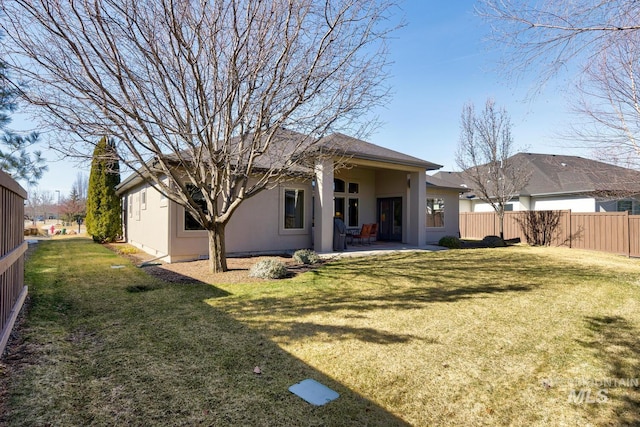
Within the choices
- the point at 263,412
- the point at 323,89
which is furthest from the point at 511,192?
the point at 263,412

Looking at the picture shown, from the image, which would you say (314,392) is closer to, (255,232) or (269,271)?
(269,271)

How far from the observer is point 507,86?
4863 millimetres

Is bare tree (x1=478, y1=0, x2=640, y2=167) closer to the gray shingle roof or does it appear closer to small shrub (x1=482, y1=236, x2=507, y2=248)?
the gray shingle roof

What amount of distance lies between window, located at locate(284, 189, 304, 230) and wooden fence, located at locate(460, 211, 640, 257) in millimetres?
12272

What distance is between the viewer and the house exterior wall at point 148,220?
10.8 m

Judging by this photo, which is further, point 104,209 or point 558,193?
point 558,193

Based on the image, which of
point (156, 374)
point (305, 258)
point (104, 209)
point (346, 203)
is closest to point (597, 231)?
point (346, 203)

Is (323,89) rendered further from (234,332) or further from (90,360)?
(90,360)

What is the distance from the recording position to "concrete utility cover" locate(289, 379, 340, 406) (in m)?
2.98

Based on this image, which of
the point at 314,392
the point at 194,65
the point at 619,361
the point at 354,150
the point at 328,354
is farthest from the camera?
the point at 354,150

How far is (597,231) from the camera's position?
14555 millimetres

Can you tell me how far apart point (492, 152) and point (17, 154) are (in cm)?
1915

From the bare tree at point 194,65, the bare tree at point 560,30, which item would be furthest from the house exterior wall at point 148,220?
the bare tree at point 560,30

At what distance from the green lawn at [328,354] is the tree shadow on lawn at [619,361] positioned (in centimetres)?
2
